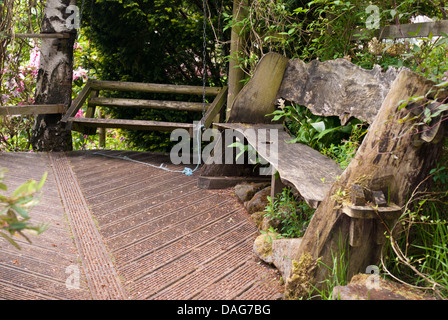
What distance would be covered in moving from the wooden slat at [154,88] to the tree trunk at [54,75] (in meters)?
0.44

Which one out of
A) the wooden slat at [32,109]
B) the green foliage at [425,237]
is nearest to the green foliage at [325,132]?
the green foliage at [425,237]

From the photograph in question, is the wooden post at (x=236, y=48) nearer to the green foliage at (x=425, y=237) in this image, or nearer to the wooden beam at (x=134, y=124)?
the wooden beam at (x=134, y=124)

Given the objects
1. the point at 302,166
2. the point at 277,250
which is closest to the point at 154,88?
the point at 302,166

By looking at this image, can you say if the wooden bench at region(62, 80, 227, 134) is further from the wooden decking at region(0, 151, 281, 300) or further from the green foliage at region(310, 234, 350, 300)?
the green foliage at region(310, 234, 350, 300)

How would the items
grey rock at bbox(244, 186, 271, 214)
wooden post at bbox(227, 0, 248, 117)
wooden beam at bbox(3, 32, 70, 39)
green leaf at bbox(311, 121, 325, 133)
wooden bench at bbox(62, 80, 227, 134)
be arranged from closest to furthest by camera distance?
green leaf at bbox(311, 121, 325, 133)
grey rock at bbox(244, 186, 271, 214)
wooden post at bbox(227, 0, 248, 117)
wooden bench at bbox(62, 80, 227, 134)
wooden beam at bbox(3, 32, 70, 39)

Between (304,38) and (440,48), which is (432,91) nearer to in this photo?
(440,48)

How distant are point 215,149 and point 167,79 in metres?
2.42

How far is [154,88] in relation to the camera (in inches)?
248

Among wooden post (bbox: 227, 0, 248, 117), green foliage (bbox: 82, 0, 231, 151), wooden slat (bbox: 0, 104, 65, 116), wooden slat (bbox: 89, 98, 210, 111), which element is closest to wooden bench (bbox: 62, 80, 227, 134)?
wooden slat (bbox: 89, 98, 210, 111)

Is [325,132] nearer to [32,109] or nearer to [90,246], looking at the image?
[90,246]

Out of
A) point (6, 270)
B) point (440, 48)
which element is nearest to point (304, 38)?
point (440, 48)

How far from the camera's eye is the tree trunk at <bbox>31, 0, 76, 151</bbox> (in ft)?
20.4

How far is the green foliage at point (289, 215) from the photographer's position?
333 centimetres

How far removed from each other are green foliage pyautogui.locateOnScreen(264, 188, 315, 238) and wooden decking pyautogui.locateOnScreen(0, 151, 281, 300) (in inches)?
10.2
